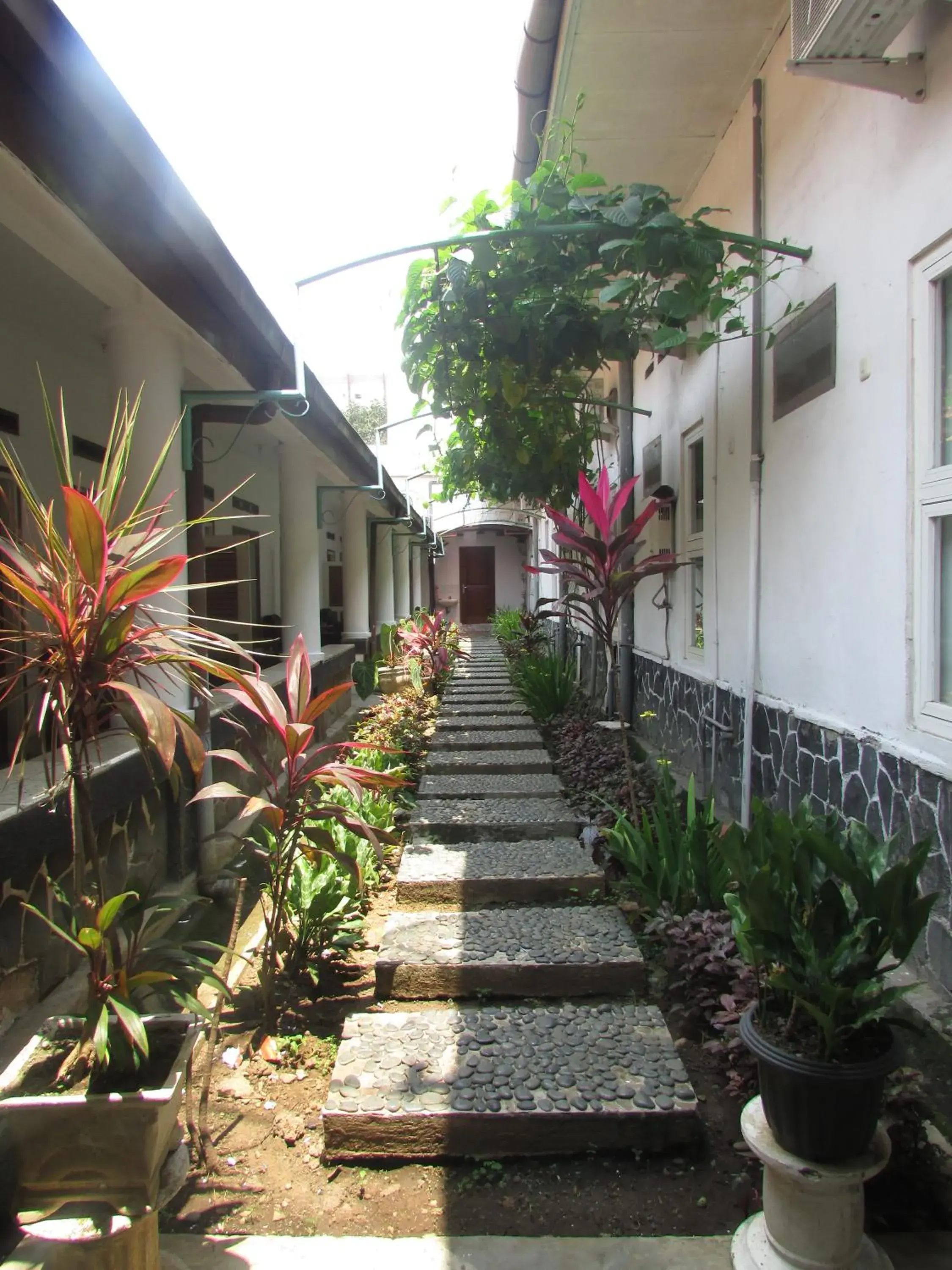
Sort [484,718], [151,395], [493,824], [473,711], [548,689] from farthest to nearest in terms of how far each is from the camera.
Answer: [473,711] < [484,718] < [548,689] < [493,824] < [151,395]

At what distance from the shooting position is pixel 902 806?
257cm

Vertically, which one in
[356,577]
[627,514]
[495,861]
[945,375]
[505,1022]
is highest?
[627,514]

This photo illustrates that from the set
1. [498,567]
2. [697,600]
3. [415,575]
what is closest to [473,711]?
[697,600]

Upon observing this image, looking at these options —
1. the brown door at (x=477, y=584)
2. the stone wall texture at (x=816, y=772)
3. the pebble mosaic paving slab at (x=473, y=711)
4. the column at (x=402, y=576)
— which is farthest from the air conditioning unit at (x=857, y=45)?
the brown door at (x=477, y=584)

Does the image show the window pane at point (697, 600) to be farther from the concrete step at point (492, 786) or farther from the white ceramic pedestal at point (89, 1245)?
the white ceramic pedestal at point (89, 1245)

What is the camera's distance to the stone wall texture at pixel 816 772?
7.79 feet

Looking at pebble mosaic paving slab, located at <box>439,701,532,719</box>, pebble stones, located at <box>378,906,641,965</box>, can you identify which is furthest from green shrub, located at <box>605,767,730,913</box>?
pebble mosaic paving slab, located at <box>439,701,532,719</box>

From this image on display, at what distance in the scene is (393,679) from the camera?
30.3ft

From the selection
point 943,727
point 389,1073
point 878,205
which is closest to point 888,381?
point 878,205

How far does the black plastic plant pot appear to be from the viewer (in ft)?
4.75

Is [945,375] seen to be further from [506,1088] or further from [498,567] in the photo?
[498,567]

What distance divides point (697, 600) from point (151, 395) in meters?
3.57

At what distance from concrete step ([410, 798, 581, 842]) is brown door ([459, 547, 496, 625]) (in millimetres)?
17794

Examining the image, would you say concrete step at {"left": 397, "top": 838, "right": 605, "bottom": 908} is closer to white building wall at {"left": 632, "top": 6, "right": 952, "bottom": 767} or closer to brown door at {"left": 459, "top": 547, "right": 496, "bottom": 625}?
white building wall at {"left": 632, "top": 6, "right": 952, "bottom": 767}
